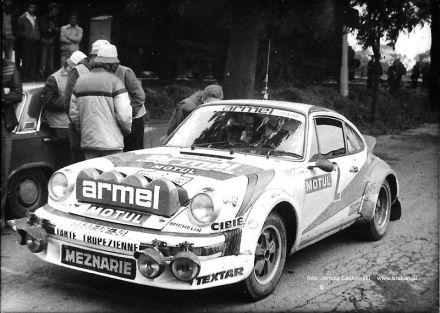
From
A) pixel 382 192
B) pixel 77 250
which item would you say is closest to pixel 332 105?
pixel 382 192

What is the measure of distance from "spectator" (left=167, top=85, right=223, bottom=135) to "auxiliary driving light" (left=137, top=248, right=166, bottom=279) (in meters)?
Answer: 3.50

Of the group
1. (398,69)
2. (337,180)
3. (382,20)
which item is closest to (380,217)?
(337,180)

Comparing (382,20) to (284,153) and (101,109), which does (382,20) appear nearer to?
(284,153)

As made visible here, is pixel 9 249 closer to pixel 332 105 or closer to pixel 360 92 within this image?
pixel 332 105


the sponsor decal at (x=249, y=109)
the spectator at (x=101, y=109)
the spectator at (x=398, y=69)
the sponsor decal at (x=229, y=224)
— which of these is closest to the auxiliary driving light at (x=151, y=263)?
the sponsor decal at (x=229, y=224)

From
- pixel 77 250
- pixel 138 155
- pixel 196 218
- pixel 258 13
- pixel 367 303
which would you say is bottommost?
pixel 367 303

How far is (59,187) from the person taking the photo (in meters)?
4.72

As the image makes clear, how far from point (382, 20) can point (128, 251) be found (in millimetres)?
10165

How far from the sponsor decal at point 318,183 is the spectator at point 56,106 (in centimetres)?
295

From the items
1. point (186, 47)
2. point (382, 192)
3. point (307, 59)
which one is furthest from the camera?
point (307, 59)

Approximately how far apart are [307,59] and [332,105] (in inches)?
149

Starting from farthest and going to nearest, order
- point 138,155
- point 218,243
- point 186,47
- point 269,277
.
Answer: point 186,47 → point 138,155 → point 269,277 → point 218,243

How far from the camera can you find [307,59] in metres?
21.3

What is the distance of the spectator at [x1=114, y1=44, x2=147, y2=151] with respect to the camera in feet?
21.7
